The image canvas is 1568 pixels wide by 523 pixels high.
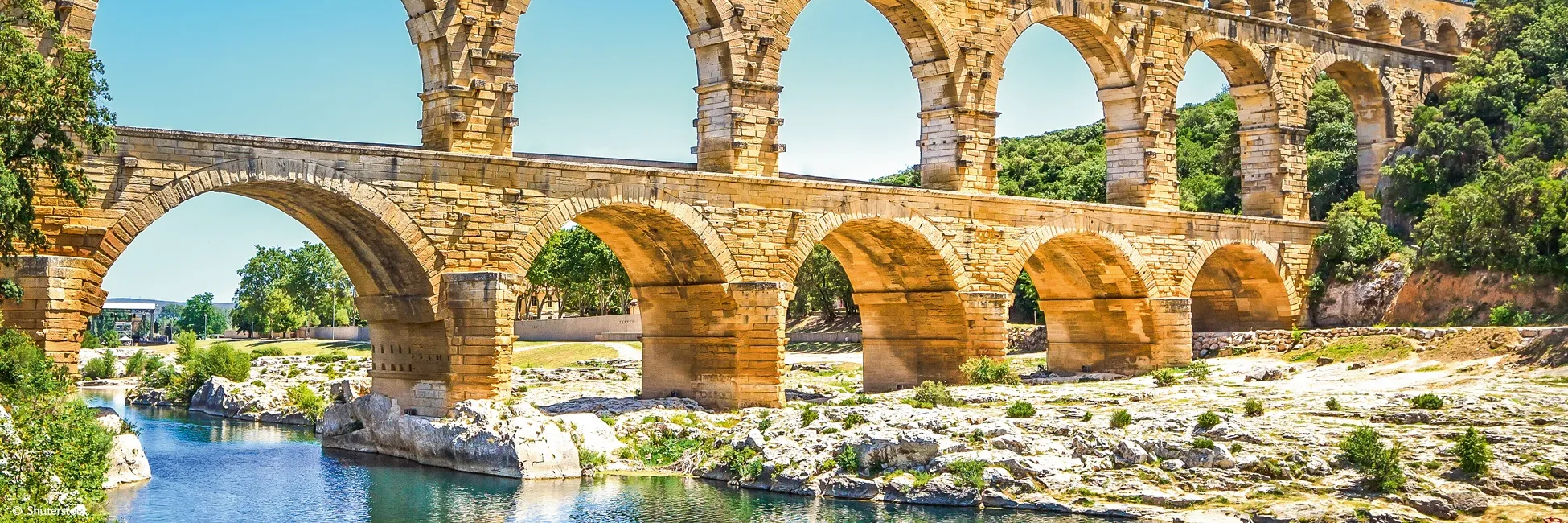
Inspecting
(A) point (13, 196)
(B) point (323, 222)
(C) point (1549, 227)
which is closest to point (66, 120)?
(A) point (13, 196)

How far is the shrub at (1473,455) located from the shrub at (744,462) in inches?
439

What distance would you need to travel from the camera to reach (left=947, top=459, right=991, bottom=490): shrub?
931 inches

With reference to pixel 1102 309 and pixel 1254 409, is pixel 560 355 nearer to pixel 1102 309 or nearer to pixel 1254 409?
pixel 1102 309

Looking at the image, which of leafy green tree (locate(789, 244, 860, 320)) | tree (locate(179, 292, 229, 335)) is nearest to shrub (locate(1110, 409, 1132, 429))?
leafy green tree (locate(789, 244, 860, 320))

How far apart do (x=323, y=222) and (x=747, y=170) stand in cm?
839

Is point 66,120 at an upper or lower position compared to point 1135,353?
upper

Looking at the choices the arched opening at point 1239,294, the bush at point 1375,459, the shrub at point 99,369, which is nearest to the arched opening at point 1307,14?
the arched opening at point 1239,294

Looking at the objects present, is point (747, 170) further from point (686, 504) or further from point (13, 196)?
point (13, 196)

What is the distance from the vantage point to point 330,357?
190 feet

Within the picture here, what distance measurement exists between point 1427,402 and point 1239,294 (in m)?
16.8

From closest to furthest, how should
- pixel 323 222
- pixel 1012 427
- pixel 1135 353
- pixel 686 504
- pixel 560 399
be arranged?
pixel 686 504, pixel 1012 427, pixel 323 222, pixel 560 399, pixel 1135 353

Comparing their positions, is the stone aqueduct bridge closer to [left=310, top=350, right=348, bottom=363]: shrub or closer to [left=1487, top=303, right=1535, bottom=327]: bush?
[left=1487, top=303, right=1535, bottom=327]: bush

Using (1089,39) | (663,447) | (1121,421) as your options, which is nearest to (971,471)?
(1121,421)

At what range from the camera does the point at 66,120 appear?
71.7 feet
